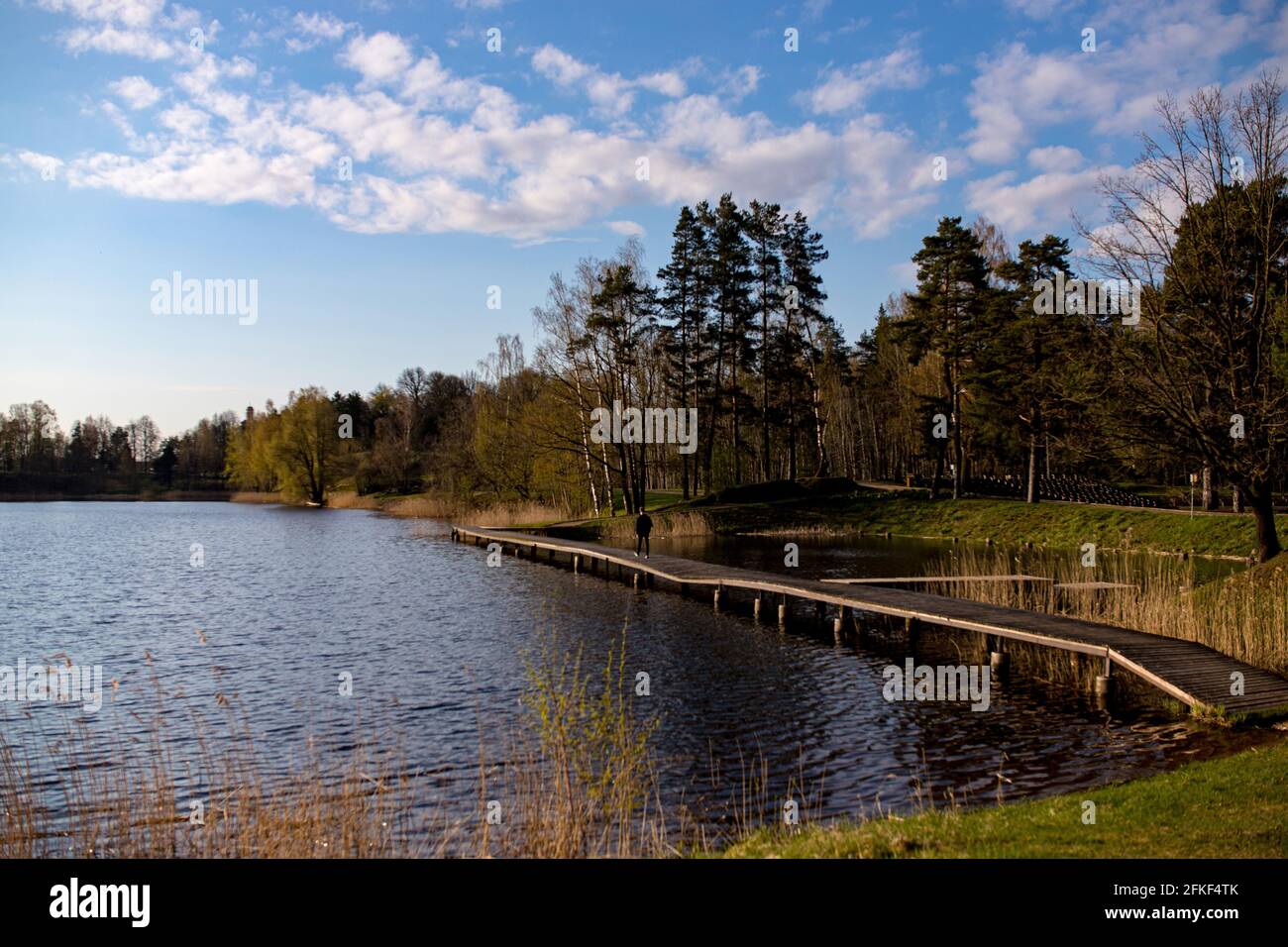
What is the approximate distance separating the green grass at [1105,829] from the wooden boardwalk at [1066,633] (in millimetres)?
4104

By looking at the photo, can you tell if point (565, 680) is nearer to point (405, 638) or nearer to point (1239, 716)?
point (405, 638)

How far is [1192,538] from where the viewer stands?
37.0m

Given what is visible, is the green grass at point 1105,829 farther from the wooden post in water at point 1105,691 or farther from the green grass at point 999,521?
the green grass at point 999,521

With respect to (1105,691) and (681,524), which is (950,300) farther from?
(1105,691)

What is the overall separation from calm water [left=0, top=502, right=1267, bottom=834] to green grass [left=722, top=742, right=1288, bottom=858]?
1943mm

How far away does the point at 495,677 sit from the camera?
17766 mm

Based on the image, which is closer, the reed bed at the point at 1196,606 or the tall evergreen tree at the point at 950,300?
the reed bed at the point at 1196,606

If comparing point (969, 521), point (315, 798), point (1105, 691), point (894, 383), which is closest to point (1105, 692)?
point (1105, 691)

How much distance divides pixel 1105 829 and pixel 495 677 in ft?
38.9

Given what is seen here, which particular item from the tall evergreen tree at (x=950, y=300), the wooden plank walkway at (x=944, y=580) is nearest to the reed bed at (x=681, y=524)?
the tall evergreen tree at (x=950, y=300)

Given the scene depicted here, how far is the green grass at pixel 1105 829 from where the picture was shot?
290 inches

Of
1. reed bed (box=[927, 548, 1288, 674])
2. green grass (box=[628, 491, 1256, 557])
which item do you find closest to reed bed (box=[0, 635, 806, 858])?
reed bed (box=[927, 548, 1288, 674])

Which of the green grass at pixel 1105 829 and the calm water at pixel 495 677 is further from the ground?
the green grass at pixel 1105 829
